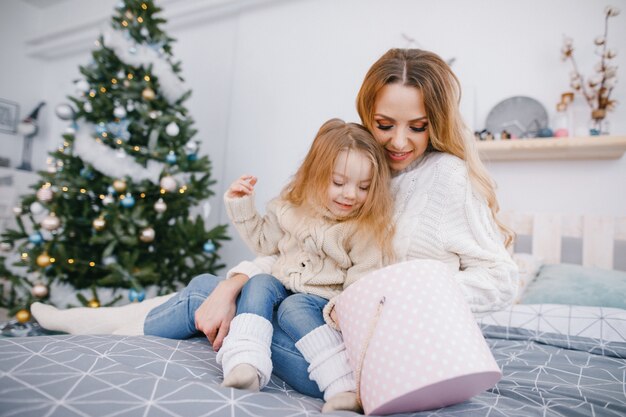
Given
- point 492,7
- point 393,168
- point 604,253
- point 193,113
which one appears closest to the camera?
point 393,168

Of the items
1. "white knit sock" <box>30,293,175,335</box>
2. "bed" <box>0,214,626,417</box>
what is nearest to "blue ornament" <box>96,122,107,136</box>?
"white knit sock" <box>30,293,175,335</box>

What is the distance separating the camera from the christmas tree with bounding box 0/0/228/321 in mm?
2143

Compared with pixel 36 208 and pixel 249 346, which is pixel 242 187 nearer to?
pixel 249 346

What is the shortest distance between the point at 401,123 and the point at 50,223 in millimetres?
1888

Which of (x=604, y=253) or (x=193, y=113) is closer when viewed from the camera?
(x=604, y=253)

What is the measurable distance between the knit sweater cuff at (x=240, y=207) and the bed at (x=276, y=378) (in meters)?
0.37

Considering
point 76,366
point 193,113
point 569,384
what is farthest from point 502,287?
point 193,113

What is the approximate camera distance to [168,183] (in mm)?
2227

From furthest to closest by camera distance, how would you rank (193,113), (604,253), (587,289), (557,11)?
(193,113), (557,11), (604,253), (587,289)

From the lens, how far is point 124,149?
224 cm

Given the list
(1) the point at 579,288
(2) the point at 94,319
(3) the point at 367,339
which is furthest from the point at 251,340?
(1) the point at 579,288

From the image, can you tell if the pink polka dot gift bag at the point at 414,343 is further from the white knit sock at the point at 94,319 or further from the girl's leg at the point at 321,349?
the white knit sock at the point at 94,319

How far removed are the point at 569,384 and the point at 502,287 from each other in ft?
0.83

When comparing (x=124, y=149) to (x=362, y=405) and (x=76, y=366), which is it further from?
(x=362, y=405)
